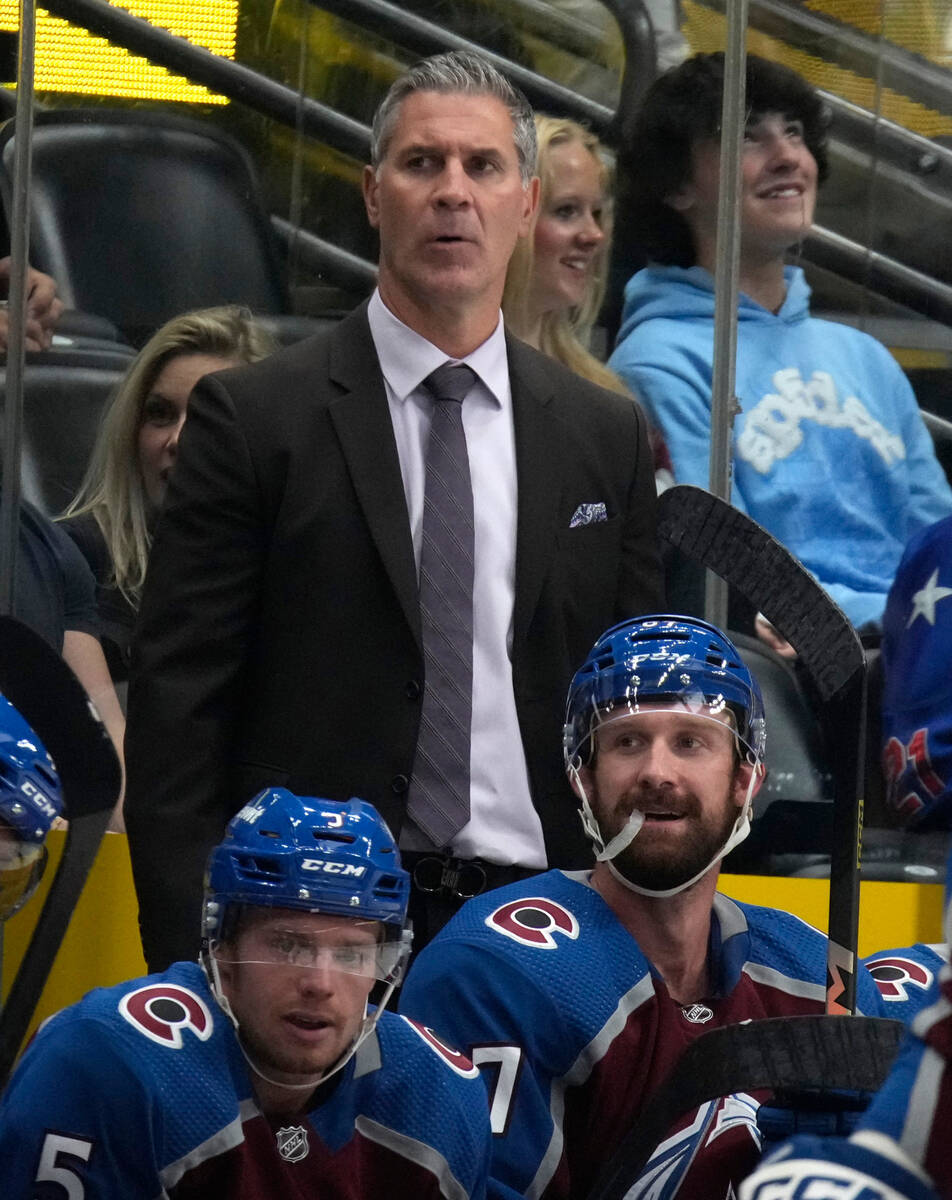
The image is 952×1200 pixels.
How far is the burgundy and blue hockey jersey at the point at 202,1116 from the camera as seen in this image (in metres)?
1.95

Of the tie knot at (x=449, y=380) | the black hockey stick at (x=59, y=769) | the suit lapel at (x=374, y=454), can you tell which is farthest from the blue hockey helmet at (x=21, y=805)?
the tie knot at (x=449, y=380)

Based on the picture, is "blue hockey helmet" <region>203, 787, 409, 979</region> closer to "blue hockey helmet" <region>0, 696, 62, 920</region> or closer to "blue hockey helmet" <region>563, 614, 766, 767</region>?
"blue hockey helmet" <region>0, 696, 62, 920</region>

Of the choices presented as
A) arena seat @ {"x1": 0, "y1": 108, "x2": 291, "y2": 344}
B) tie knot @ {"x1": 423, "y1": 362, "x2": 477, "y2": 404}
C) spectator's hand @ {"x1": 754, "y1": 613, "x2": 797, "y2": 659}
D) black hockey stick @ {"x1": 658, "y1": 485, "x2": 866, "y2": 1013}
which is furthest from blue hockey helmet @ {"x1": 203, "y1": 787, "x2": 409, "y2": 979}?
arena seat @ {"x1": 0, "y1": 108, "x2": 291, "y2": 344}

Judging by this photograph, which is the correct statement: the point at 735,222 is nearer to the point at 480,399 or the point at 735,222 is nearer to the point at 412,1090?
the point at 480,399

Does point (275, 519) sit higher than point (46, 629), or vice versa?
point (275, 519)

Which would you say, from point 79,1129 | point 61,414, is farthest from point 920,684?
point 79,1129

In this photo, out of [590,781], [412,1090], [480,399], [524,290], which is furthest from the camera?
[524,290]

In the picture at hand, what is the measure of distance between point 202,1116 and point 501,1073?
34cm

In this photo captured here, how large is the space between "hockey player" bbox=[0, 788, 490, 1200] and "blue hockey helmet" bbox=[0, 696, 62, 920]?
219 mm

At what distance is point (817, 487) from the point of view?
3.27 m

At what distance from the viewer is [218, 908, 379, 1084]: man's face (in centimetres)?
206

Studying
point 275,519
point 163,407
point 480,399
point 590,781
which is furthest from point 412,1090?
point 163,407

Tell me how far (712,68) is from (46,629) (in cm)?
131

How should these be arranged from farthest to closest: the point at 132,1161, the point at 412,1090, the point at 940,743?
the point at 940,743 < the point at 412,1090 < the point at 132,1161
